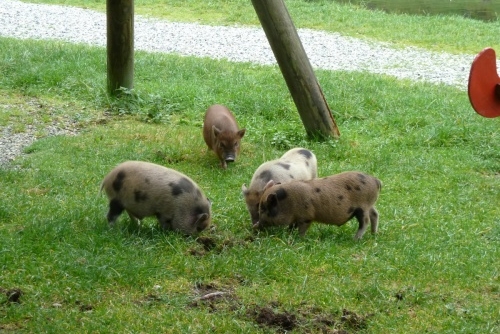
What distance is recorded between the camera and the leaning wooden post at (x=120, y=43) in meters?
12.3

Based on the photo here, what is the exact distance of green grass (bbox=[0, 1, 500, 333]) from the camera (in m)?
5.93

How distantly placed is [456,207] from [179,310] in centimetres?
410

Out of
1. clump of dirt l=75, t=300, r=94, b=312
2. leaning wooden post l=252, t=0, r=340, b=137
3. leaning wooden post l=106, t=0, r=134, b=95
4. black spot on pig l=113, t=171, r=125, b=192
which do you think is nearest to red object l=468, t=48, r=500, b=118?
leaning wooden post l=252, t=0, r=340, b=137

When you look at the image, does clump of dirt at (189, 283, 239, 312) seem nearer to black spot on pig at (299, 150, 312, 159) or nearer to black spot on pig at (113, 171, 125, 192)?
black spot on pig at (113, 171, 125, 192)

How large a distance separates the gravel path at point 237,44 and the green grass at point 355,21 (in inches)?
29.7

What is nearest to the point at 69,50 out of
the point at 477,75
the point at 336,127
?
the point at 336,127

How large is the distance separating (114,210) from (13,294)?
5.69 ft

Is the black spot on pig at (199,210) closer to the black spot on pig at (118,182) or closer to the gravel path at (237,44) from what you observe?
the black spot on pig at (118,182)

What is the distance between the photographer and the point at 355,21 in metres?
22.7

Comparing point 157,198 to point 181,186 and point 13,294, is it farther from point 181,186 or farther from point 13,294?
point 13,294

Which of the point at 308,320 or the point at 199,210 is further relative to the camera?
the point at 199,210

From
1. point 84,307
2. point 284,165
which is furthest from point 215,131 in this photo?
point 84,307

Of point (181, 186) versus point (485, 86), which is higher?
point (485, 86)

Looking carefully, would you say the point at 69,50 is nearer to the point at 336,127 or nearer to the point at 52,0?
the point at 336,127
